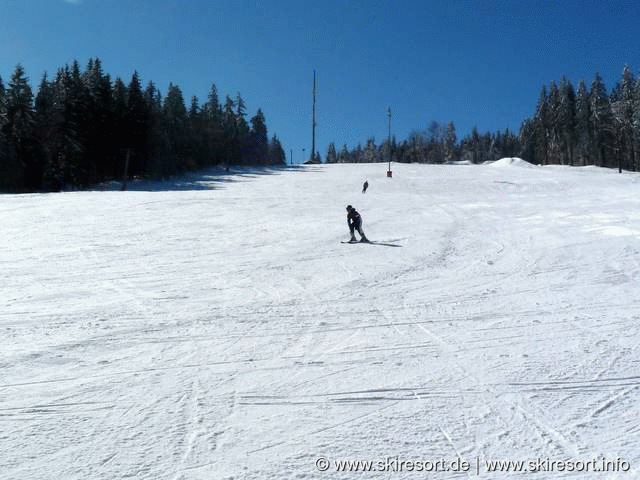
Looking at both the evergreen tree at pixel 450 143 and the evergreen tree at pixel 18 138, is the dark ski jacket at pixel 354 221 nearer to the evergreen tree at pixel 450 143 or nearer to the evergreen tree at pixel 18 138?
the evergreen tree at pixel 18 138

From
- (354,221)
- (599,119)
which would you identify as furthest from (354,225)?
(599,119)

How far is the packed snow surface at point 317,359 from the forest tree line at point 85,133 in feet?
103

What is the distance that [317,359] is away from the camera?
602 cm

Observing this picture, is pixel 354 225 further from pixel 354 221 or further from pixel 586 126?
pixel 586 126

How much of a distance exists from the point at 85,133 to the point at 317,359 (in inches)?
1801

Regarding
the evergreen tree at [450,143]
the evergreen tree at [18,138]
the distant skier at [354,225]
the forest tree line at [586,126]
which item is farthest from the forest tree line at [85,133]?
A: the evergreen tree at [450,143]

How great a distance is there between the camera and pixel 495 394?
4.98 m

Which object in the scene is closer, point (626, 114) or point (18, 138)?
point (18, 138)

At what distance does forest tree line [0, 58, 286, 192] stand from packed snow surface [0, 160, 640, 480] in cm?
3138

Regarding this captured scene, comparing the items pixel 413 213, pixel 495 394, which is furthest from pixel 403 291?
pixel 413 213
